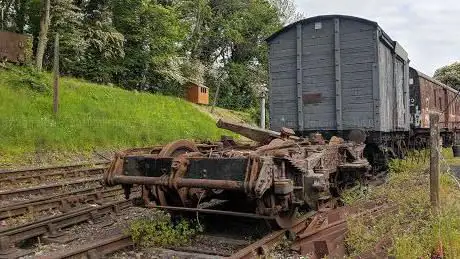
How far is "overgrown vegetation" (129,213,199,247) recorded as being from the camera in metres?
5.76

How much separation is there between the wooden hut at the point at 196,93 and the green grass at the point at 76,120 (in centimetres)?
655

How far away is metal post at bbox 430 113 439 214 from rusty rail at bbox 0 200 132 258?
484 cm

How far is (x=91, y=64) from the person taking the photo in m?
24.6

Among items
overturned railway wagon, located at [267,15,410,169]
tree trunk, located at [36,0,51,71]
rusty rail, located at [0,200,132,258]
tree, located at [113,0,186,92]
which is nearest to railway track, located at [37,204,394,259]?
rusty rail, located at [0,200,132,258]

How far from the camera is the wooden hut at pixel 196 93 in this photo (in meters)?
30.0

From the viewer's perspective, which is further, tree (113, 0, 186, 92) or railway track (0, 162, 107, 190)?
tree (113, 0, 186, 92)

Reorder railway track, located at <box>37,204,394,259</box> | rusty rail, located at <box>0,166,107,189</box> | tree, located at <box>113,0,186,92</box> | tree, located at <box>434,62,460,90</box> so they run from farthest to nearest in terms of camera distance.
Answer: tree, located at <box>434,62,460,90</box> → tree, located at <box>113,0,186,92</box> → rusty rail, located at <box>0,166,107,189</box> → railway track, located at <box>37,204,394,259</box>

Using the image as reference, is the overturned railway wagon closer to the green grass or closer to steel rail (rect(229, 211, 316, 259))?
steel rail (rect(229, 211, 316, 259))

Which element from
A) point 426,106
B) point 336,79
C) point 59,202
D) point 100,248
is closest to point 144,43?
point 426,106

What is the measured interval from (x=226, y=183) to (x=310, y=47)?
5705mm

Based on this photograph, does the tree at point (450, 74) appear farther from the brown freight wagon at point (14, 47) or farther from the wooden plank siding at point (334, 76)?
the wooden plank siding at point (334, 76)

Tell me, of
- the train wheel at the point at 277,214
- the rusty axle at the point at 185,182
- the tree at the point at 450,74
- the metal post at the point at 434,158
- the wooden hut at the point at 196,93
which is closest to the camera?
the rusty axle at the point at 185,182

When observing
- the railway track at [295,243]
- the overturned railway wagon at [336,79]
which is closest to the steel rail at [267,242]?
the railway track at [295,243]

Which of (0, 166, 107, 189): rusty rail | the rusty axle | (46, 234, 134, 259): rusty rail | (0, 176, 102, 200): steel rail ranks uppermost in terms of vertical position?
the rusty axle
